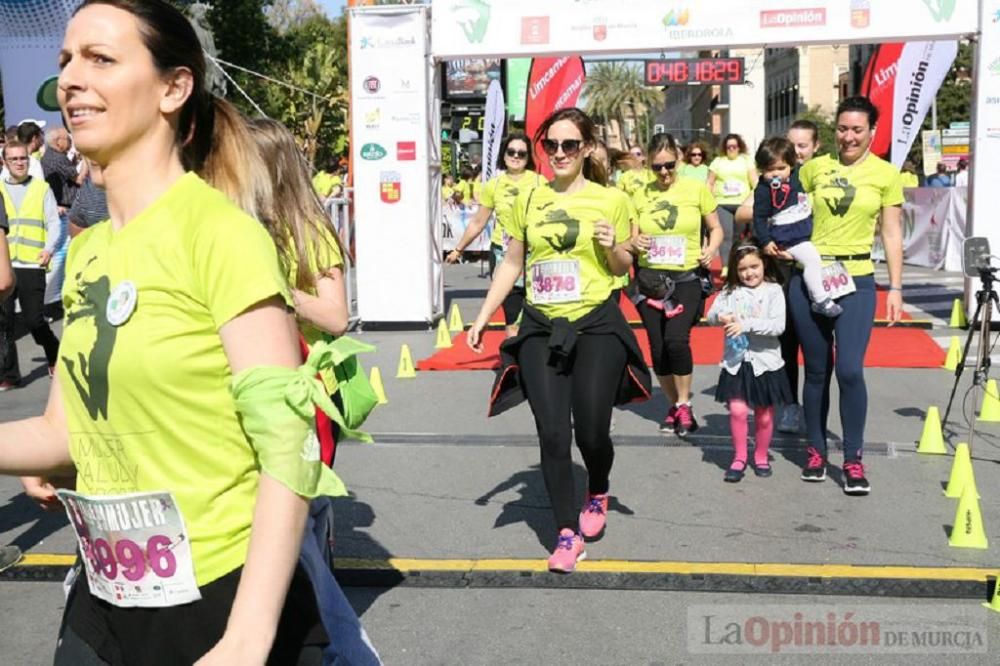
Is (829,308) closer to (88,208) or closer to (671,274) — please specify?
(671,274)

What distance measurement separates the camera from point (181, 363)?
6.52ft

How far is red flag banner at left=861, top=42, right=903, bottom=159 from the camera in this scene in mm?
14750

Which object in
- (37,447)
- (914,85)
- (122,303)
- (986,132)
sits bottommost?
(37,447)

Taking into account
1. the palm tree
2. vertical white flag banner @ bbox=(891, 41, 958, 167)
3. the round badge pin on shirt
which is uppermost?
the palm tree

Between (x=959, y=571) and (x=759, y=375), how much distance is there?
2.05m

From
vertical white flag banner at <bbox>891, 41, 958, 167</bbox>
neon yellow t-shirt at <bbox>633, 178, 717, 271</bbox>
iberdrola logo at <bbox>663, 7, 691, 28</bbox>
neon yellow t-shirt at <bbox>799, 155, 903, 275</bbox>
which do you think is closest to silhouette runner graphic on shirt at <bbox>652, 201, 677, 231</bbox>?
neon yellow t-shirt at <bbox>633, 178, 717, 271</bbox>

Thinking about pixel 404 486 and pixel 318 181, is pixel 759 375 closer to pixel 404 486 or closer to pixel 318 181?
pixel 404 486

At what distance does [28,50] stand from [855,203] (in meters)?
14.7

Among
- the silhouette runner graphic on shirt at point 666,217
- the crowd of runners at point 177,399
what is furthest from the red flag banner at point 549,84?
the crowd of runners at point 177,399

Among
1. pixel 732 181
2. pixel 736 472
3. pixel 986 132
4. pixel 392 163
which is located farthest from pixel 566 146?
pixel 732 181

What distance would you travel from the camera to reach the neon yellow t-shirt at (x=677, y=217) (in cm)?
857

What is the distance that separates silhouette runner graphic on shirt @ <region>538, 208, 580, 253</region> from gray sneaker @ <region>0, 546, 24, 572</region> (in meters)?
2.83

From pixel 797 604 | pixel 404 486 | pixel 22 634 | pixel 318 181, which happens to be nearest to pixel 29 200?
pixel 404 486

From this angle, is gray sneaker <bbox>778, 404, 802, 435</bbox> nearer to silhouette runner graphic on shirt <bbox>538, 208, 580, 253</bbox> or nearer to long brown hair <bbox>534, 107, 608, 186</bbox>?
long brown hair <bbox>534, 107, 608, 186</bbox>
